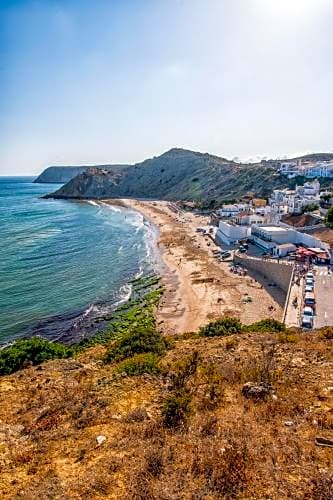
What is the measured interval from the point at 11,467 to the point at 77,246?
49.9 meters

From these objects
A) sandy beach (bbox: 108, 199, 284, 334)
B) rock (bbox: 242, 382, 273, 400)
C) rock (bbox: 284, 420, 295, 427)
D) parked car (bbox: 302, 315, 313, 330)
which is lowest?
sandy beach (bbox: 108, 199, 284, 334)

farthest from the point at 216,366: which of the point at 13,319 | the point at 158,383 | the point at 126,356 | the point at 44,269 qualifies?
the point at 44,269

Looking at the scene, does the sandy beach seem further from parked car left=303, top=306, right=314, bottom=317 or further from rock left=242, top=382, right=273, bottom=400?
rock left=242, top=382, right=273, bottom=400

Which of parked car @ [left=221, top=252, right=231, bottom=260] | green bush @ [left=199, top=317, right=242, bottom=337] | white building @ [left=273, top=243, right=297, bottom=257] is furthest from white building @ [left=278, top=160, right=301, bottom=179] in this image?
green bush @ [left=199, top=317, right=242, bottom=337]

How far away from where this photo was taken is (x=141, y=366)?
1381 cm

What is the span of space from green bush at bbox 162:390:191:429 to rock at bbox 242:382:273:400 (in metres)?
1.96

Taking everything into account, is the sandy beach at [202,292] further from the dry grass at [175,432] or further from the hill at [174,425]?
the dry grass at [175,432]

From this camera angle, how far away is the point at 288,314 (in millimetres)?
27047

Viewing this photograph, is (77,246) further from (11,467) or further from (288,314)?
(11,467)

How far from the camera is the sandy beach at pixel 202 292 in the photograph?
102 feet

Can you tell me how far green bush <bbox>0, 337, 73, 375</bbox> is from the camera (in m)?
17.6

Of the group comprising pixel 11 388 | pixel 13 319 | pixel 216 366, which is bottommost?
pixel 13 319

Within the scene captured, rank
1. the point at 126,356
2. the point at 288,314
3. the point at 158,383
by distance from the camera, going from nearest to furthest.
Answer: the point at 158,383 → the point at 126,356 → the point at 288,314

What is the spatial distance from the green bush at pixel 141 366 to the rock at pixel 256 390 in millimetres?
3423
